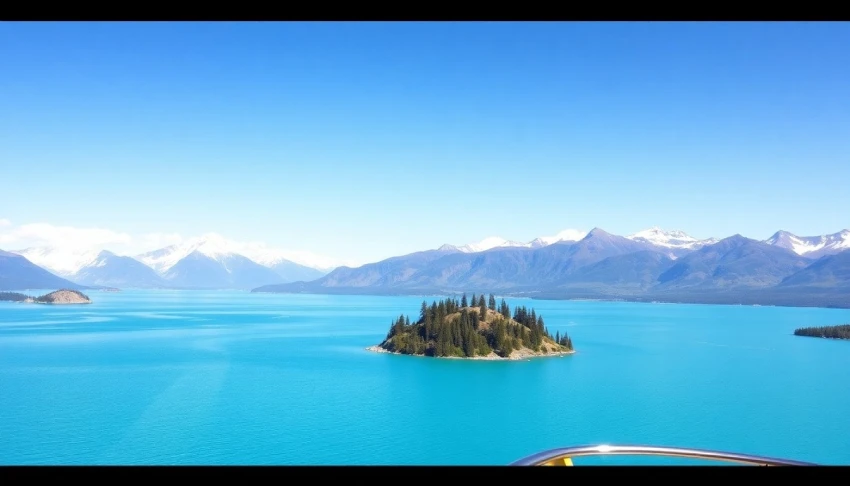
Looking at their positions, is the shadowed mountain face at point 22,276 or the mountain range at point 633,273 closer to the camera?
the shadowed mountain face at point 22,276

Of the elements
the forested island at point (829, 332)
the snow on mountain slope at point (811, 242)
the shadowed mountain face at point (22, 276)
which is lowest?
the forested island at point (829, 332)

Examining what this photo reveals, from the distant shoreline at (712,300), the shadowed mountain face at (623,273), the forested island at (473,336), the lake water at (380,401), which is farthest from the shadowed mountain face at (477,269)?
the forested island at (473,336)

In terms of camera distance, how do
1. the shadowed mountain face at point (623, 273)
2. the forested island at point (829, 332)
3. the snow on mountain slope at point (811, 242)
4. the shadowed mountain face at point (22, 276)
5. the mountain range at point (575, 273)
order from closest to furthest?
the forested island at point (829, 332), the shadowed mountain face at point (22, 276), the mountain range at point (575, 273), the shadowed mountain face at point (623, 273), the snow on mountain slope at point (811, 242)

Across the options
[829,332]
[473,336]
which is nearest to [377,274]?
[829,332]

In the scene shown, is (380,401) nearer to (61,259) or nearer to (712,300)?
(712,300)

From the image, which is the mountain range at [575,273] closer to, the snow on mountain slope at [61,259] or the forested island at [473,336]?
the snow on mountain slope at [61,259]
